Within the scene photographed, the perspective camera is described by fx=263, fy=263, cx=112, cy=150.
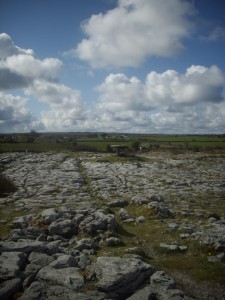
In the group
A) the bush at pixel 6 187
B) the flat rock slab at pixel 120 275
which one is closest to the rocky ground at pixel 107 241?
the flat rock slab at pixel 120 275

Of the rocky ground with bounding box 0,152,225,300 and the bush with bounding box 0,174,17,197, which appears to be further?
the bush with bounding box 0,174,17,197

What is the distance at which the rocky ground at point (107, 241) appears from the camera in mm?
9469

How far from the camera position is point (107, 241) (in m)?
14.5

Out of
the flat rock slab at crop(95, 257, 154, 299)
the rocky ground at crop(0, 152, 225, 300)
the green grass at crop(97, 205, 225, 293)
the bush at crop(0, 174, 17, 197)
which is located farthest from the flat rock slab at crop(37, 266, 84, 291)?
the bush at crop(0, 174, 17, 197)

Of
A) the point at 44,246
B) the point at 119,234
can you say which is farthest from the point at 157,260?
the point at 44,246

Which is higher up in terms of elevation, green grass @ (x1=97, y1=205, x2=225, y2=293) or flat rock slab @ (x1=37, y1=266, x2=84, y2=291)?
flat rock slab @ (x1=37, y1=266, x2=84, y2=291)

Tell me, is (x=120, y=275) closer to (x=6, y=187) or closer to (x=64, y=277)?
(x=64, y=277)

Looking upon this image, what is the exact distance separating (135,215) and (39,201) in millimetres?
8577

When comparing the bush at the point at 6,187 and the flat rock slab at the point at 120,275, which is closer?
the flat rock slab at the point at 120,275

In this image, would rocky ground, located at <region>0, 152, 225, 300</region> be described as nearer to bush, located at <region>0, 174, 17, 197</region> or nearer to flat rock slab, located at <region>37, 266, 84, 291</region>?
flat rock slab, located at <region>37, 266, 84, 291</region>

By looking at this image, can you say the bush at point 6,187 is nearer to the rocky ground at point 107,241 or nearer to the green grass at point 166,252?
the rocky ground at point 107,241

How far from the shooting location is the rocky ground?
373 inches

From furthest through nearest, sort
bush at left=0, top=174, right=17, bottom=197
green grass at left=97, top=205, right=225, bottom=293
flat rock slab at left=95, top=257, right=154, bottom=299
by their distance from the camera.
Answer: bush at left=0, top=174, right=17, bottom=197 < green grass at left=97, top=205, right=225, bottom=293 < flat rock slab at left=95, top=257, right=154, bottom=299

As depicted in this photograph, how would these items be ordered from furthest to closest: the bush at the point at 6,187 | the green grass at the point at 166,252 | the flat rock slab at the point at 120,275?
the bush at the point at 6,187
the green grass at the point at 166,252
the flat rock slab at the point at 120,275
